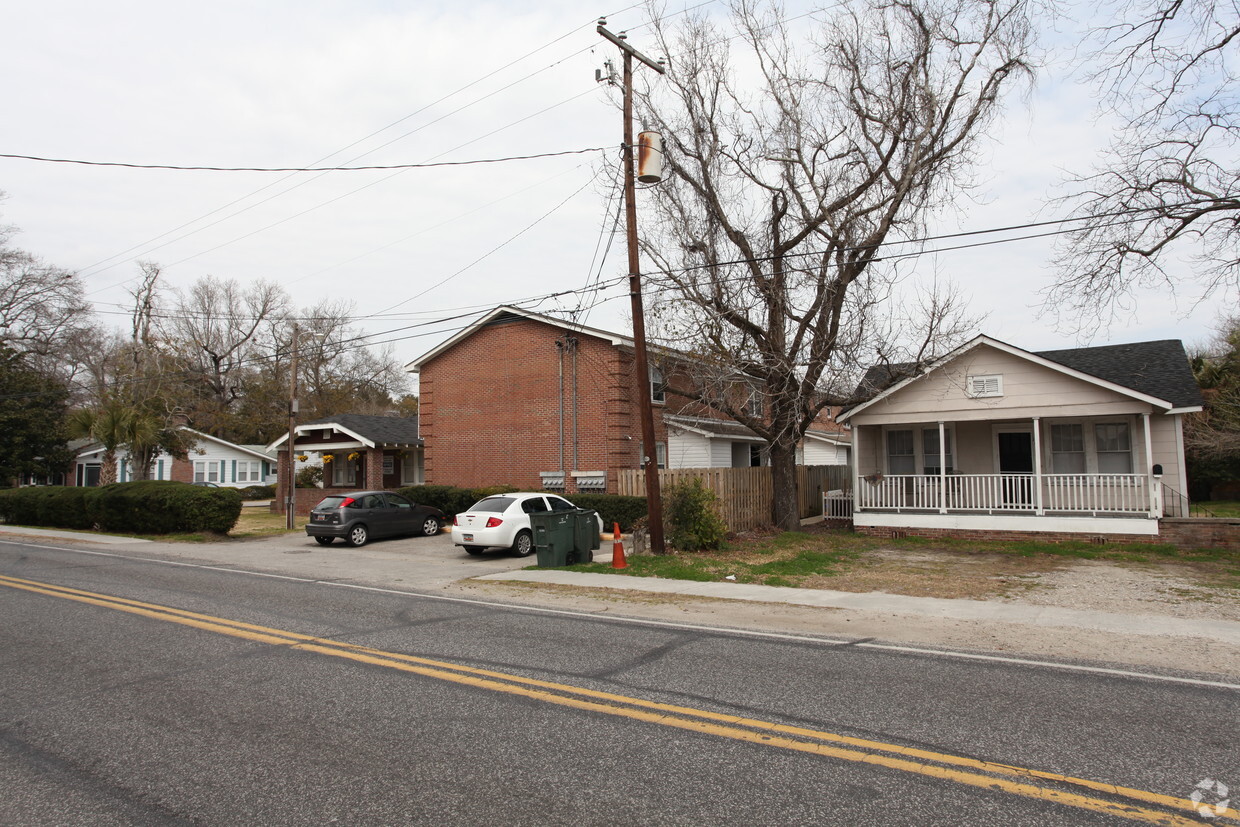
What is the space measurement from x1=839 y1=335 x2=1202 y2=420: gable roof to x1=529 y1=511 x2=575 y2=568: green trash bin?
9.45 meters

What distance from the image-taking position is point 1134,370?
2005 cm

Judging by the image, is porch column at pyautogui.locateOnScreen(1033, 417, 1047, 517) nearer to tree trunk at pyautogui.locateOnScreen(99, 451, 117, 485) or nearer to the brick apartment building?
the brick apartment building

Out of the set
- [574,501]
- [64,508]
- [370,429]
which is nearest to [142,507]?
[64,508]

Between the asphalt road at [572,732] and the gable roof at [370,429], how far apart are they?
897 inches

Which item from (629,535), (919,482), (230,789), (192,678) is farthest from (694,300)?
(230,789)

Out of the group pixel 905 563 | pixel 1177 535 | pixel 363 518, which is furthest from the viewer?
pixel 363 518

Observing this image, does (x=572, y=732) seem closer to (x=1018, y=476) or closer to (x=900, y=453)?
(x=1018, y=476)

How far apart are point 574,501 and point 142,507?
13.3 meters

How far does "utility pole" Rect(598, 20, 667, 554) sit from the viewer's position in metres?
15.4

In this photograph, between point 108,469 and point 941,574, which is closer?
point 941,574

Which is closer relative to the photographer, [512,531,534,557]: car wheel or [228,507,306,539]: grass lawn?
[512,531,534,557]: car wheel

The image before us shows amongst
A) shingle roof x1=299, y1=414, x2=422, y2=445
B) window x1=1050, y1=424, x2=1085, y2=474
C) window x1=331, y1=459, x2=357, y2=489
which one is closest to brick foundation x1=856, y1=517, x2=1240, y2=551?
window x1=1050, y1=424, x2=1085, y2=474

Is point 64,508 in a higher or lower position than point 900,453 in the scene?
lower

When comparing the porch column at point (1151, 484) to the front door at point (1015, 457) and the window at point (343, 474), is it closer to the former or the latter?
the front door at point (1015, 457)
